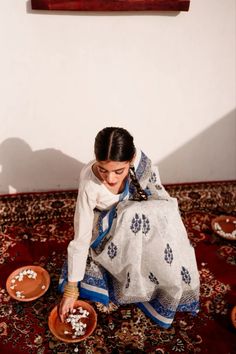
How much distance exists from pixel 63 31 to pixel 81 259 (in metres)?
1.36

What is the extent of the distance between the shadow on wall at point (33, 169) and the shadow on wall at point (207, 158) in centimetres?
76

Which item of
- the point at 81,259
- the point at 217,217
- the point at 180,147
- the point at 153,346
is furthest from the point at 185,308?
the point at 180,147

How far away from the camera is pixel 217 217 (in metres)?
2.61

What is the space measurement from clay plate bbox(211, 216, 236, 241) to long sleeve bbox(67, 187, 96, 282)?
1.17 metres

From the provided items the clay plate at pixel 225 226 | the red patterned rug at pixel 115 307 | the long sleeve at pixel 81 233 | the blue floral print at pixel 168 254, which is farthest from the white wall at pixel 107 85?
the blue floral print at pixel 168 254

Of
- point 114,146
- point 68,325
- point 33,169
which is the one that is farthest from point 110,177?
point 33,169

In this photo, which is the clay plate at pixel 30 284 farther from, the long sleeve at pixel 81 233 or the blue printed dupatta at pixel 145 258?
the long sleeve at pixel 81 233

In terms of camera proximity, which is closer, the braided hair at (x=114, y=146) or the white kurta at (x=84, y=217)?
the braided hair at (x=114, y=146)

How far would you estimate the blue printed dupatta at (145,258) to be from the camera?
1693 mm

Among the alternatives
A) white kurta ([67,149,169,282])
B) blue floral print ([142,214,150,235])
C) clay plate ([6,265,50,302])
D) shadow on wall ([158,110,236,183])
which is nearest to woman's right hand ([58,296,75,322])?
white kurta ([67,149,169,282])

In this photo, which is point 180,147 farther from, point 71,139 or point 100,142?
point 100,142

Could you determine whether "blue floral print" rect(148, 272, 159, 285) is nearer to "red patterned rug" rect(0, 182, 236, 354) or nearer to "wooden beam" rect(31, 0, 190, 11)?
"red patterned rug" rect(0, 182, 236, 354)

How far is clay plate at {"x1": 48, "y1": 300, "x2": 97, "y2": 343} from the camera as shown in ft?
5.71

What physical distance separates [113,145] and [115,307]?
40.5 inches
